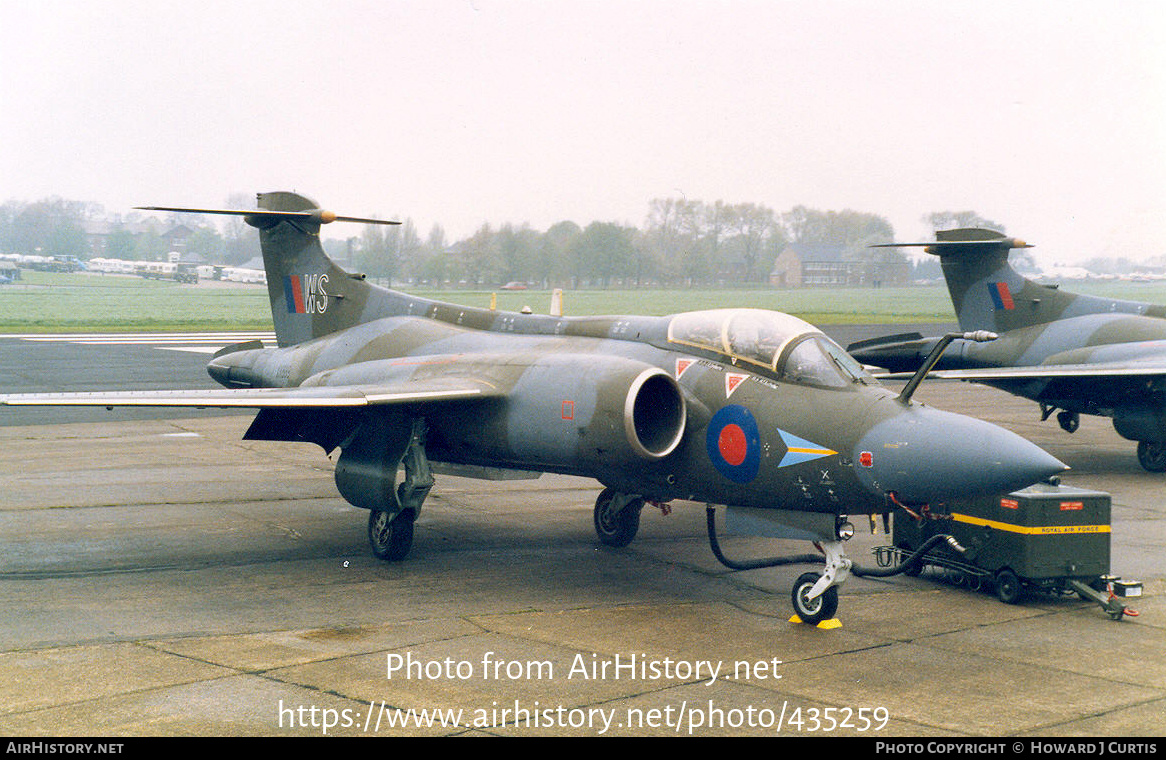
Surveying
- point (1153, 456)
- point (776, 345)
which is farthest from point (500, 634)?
point (1153, 456)

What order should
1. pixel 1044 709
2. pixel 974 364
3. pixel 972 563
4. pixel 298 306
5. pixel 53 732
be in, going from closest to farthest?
1. pixel 53 732
2. pixel 1044 709
3. pixel 972 563
4. pixel 298 306
5. pixel 974 364

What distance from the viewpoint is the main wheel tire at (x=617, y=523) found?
39.0 feet

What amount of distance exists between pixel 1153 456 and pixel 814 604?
1175cm

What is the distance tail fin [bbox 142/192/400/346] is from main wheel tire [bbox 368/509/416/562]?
12.5 ft

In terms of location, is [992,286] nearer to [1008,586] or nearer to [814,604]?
[1008,586]

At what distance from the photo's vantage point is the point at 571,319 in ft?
38.4

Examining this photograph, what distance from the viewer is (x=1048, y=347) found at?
19.0m

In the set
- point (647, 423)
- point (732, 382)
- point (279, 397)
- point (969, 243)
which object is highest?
point (969, 243)

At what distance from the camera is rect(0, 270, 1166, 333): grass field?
3177 cm

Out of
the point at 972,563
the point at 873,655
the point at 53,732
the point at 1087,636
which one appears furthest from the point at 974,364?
the point at 53,732

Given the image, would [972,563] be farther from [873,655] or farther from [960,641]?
[873,655]

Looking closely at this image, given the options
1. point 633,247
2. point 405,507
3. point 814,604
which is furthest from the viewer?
point 633,247

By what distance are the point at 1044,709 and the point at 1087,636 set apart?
2.19 m
